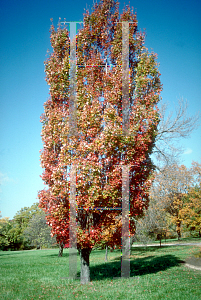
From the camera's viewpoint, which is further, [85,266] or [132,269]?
[132,269]

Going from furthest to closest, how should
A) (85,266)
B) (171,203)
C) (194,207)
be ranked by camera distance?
(171,203), (194,207), (85,266)

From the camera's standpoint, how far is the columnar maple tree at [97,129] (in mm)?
6445

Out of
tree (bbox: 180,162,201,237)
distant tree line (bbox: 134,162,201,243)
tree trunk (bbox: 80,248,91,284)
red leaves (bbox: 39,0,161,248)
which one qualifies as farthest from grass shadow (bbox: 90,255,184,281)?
tree (bbox: 180,162,201,237)

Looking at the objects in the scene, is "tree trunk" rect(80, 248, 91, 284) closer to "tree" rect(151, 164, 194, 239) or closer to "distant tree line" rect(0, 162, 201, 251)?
"distant tree line" rect(0, 162, 201, 251)

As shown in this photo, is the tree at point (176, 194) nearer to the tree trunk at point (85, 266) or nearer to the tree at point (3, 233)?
the tree trunk at point (85, 266)

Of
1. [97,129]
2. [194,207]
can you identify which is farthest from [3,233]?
[97,129]

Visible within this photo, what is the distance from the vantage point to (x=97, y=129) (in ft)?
22.4

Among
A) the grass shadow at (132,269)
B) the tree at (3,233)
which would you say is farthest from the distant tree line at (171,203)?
the tree at (3,233)

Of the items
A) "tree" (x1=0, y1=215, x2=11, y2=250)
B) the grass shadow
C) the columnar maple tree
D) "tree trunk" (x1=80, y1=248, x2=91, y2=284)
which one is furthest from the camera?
"tree" (x1=0, y1=215, x2=11, y2=250)

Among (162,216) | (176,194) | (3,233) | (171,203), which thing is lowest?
(3,233)

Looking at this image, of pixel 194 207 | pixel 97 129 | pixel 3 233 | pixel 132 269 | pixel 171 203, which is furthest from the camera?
pixel 3 233

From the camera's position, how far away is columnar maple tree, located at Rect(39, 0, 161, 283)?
6445 millimetres

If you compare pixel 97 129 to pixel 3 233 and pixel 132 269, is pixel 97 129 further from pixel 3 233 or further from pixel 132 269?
pixel 3 233

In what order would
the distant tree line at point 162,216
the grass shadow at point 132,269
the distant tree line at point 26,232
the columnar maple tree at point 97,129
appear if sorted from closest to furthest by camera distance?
the columnar maple tree at point 97,129 < the grass shadow at point 132,269 < the distant tree line at point 162,216 < the distant tree line at point 26,232
